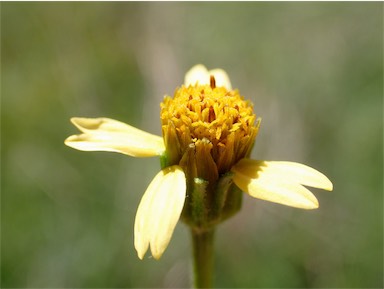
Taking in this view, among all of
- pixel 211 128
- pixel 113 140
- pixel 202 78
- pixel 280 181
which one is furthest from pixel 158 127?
pixel 280 181

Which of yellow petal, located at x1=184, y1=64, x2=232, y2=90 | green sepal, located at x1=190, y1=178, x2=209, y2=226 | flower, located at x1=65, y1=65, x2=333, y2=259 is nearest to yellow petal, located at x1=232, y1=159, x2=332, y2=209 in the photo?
flower, located at x1=65, y1=65, x2=333, y2=259

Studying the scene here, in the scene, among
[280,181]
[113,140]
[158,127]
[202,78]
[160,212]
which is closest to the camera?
[160,212]

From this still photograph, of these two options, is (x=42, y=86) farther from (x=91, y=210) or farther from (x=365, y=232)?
(x=365, y=232)

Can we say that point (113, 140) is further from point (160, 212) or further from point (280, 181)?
point (280, 181)

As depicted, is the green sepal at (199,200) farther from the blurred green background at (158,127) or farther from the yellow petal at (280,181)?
the blurred green background at (158,127)

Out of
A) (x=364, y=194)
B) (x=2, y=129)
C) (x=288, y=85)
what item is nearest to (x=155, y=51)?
(x=288, y=85)

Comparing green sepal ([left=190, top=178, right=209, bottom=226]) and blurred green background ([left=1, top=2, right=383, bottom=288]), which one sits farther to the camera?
blurred green background ([left=1, top=2, right=383, bottom=288])

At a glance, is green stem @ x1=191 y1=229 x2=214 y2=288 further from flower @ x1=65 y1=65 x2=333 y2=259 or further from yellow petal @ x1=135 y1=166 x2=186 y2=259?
yellow petal @ x1=135 y1=166 x2=186 y2=259
